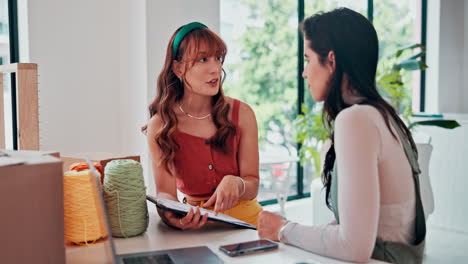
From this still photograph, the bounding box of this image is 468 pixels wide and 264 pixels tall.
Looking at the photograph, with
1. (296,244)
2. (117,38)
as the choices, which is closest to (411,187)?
(296,244)

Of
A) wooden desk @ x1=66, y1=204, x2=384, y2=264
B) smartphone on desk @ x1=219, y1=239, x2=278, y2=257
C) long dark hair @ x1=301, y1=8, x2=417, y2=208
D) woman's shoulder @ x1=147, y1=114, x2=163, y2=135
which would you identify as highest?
long dark hair @ x1=301, y1=8, x2=417, y2=208

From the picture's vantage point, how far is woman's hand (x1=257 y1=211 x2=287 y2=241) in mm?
1160

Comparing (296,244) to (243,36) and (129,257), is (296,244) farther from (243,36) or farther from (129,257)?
(243,36)

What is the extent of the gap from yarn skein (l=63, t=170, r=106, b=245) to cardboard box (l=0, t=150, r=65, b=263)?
0.21 m

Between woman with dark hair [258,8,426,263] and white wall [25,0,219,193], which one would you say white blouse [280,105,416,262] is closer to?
woman with dark hair [258,8,426,263]

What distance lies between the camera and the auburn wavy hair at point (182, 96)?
5.46 ft

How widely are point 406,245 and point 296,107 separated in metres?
3.07

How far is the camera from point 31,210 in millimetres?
911

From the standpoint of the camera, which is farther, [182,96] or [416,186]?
[182,96]

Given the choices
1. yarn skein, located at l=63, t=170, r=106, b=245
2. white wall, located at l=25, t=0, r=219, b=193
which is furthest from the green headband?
white wall, located at l=25, t=0, r=219, b=193

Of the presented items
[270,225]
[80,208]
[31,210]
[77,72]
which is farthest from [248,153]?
[77,72]

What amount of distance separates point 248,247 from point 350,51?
1.71ft

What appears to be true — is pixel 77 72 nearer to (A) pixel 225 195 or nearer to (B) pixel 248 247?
(A) pixel 225 195

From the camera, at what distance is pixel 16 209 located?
893 mm
